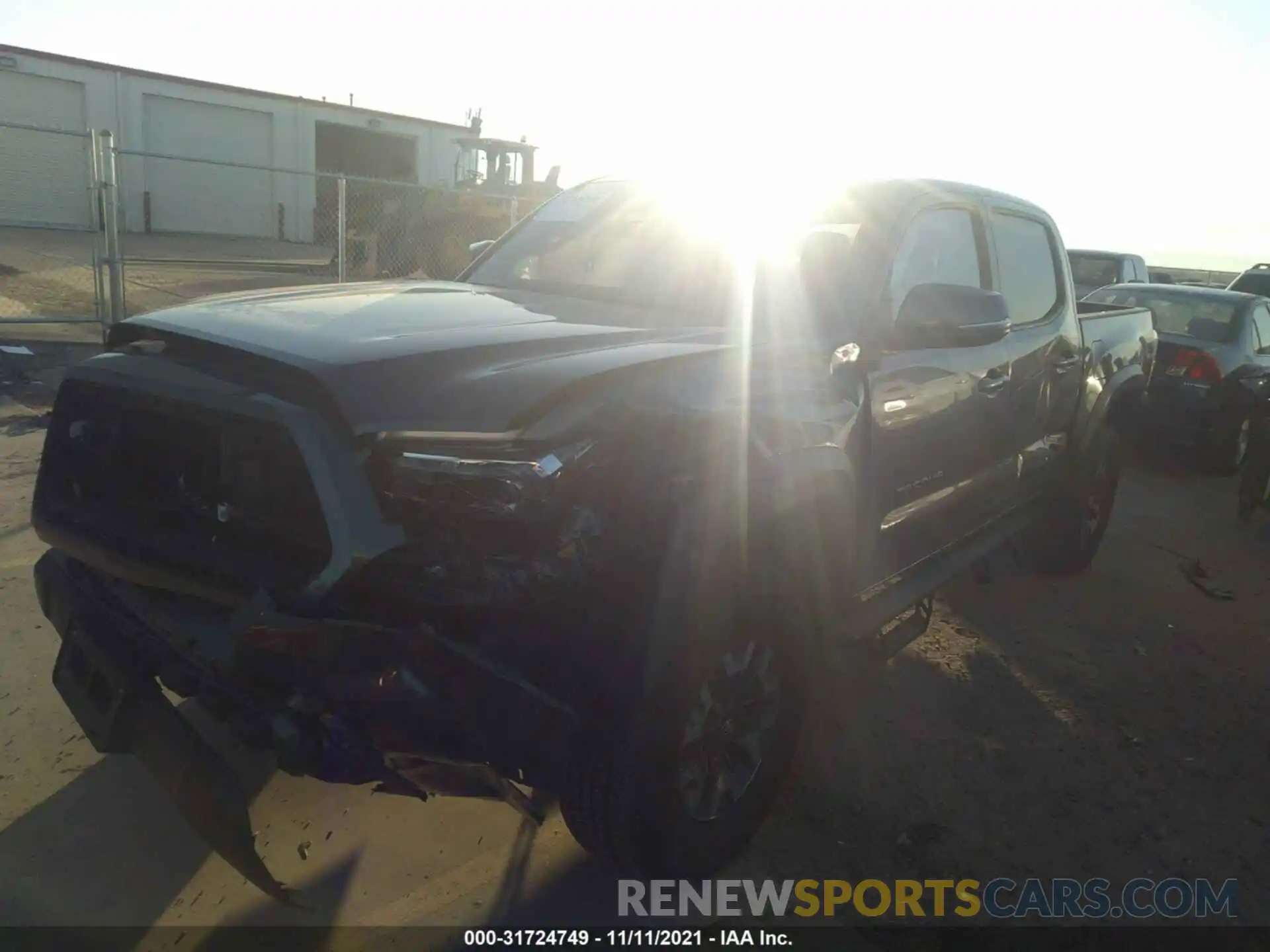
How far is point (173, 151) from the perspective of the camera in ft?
91.2

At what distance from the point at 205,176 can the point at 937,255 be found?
28.1 metres

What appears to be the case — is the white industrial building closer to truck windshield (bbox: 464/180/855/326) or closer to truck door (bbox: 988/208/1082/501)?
truck windshield (bbox: 464/180/855/326)

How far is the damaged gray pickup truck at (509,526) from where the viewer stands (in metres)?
2.10

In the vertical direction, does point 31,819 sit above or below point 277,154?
below

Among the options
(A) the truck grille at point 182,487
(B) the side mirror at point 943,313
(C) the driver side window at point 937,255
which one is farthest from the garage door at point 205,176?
(B) the side mirror at point 943,313

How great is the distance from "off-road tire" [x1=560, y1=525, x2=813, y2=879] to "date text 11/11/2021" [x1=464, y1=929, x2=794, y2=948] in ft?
0.53

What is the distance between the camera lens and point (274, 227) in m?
28.7

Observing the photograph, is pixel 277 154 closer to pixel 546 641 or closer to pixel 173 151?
pixel 173 151

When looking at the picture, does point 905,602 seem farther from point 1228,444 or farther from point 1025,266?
point 1228,444

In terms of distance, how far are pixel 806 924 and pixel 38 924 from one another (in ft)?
6.41

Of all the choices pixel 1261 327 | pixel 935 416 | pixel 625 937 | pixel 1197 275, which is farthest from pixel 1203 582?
pixel 1197 275

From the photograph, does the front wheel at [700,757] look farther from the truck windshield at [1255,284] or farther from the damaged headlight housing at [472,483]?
the truck windshield at [1255,284]

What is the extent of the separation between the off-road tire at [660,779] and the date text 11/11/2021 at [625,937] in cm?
16

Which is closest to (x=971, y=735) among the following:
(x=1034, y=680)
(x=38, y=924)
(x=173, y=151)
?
(x=1034, y=680)
